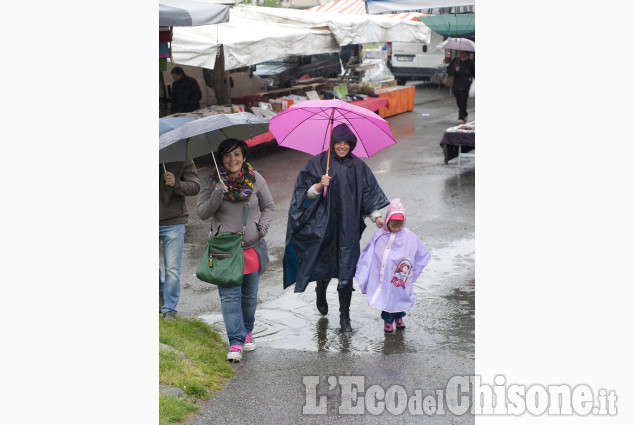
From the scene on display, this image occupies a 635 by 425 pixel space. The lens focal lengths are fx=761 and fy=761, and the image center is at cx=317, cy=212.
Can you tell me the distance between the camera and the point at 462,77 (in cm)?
1753

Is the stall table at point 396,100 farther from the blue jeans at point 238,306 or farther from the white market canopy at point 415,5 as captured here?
the blue jeans at point 238,306

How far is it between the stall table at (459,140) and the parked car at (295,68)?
6098mm

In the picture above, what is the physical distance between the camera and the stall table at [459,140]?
1298 centimetres

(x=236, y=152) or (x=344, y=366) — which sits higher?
(x=236, y=152)

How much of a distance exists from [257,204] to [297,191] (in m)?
0.47

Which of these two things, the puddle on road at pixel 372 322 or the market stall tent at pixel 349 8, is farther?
the market stall tent at pixel 349 8

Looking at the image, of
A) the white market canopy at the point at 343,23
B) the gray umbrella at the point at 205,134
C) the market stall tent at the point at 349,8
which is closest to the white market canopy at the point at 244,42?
the white market canopy at the point at 343,23

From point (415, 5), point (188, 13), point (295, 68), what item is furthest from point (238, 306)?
point (295, 68)

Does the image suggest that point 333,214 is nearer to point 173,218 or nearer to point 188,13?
point 173,218

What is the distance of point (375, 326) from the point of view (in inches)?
247

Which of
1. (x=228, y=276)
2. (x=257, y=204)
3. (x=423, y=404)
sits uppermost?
(x=257, y=204)

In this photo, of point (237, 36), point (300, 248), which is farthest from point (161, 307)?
point (237, 36)

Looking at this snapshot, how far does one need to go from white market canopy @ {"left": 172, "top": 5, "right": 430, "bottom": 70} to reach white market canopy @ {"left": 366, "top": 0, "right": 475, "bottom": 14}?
2479 mm

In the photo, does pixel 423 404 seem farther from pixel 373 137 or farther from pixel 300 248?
pixel 373 137
